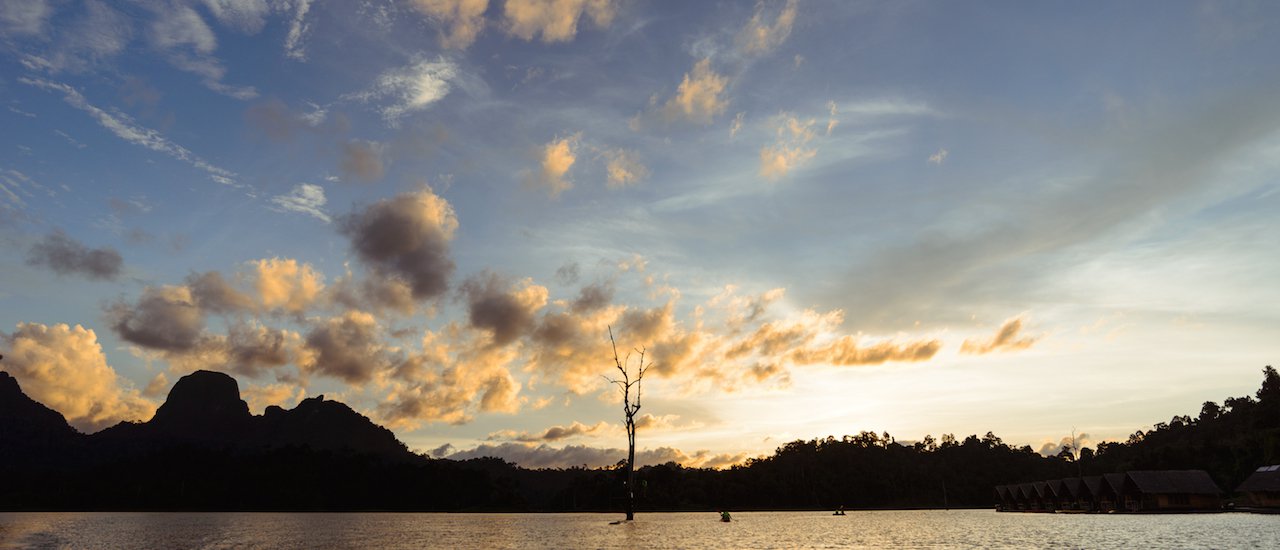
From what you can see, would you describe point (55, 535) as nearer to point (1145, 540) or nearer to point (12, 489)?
point (1145, 540)

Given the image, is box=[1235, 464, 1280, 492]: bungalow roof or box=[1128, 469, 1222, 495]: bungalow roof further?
box=[1128, 469, 1222, 495]: bungalow roof

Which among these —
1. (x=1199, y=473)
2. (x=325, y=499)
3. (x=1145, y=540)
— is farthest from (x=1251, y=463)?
(x=325, y=499)

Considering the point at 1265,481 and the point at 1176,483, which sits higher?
the point at 1176,483

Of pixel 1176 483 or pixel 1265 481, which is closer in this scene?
pixel 1265 481

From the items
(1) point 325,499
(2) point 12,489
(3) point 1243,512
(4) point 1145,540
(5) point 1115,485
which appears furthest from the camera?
(1) point 325,499

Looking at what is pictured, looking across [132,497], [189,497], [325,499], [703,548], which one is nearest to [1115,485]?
[703,548]

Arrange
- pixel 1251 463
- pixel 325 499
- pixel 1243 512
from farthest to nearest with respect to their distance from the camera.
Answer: pixel 325 499 < pixel 1251 463 < pixel 1243 512

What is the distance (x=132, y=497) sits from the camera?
184 meters

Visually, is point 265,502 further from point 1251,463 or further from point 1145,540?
point 1251,463

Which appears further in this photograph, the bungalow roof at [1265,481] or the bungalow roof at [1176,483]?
the bungalow roof at [1176,483]

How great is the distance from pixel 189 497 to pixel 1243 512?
683 ft

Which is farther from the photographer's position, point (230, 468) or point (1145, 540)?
point (230, 468)

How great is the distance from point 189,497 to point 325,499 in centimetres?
3054

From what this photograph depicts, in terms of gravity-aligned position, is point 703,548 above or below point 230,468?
below
